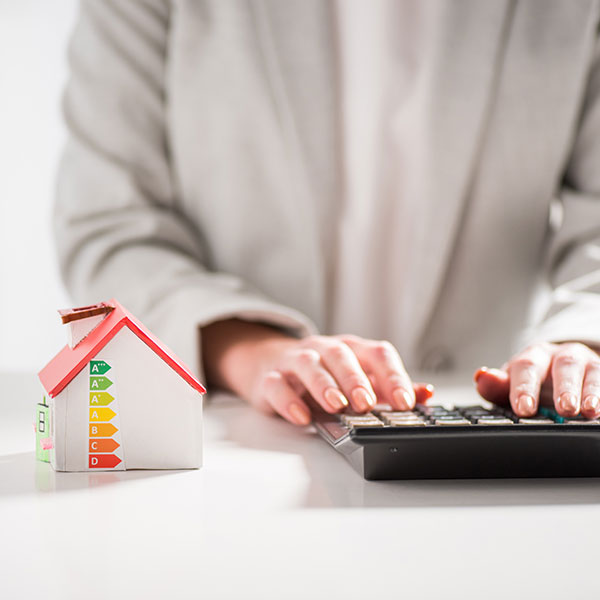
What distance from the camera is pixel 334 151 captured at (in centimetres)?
97

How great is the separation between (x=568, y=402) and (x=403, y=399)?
96 millimetres

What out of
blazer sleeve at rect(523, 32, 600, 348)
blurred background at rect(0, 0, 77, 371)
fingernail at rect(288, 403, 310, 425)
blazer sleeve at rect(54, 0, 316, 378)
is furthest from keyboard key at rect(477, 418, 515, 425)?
blurred background at rect(0, 0, 77, 371)

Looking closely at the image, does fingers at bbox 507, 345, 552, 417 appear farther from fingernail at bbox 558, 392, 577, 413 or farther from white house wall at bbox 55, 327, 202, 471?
white house wall at bbox 55, 327, 202, 471

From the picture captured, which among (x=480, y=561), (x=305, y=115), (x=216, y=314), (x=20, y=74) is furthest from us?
(x=20, y=74)

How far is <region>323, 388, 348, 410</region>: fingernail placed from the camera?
18.6 inches

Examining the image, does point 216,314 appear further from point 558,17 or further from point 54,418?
point 558,17

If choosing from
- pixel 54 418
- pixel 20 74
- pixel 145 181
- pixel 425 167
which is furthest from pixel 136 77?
pixel 20 74

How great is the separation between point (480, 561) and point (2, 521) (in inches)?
7.5

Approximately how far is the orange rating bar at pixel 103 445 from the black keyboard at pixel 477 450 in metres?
0.12

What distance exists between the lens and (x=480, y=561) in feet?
0.86

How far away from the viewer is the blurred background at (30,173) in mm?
2145

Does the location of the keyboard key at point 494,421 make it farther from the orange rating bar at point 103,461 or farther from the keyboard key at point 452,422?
→ the orange rating bar at point 103,461

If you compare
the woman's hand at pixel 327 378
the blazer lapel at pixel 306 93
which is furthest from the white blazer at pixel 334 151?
the woman's hand at pixel 327 378

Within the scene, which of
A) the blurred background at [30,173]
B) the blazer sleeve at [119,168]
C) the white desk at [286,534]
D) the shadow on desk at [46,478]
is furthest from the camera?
Answer: the blurred background at [30,173]
